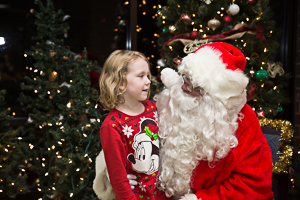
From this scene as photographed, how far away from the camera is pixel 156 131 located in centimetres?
148

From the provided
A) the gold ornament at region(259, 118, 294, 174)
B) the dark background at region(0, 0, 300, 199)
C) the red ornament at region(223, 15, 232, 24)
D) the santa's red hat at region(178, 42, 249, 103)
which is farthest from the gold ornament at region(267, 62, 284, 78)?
the santa's red hat at region(178, 42, 249, 103)

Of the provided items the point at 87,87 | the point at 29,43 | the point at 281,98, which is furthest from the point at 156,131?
the point at 29,43

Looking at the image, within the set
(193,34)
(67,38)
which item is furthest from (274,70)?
(67,38)

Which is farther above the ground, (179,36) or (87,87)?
(179,36)

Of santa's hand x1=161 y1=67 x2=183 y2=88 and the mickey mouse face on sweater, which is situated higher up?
santa's hand x1=161 y1=67 x2=183 y2=88

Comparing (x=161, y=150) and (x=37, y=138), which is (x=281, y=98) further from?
(x=37, y=138)

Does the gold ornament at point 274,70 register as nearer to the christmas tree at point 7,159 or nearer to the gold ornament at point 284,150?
the gold ornament at point 284,150

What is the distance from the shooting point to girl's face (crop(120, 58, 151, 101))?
1.42 metres

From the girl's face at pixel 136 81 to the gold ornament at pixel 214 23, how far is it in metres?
1.48

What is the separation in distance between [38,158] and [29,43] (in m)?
1.39

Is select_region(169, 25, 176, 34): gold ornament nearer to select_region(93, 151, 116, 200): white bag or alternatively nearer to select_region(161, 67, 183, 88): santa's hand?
select_region(161, 67, 183, 88): santa's hand

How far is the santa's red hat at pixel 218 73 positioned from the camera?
4.35 ft

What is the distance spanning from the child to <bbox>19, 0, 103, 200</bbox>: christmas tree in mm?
987

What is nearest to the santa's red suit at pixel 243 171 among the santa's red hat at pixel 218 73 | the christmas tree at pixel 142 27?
the santa's red hat at pixel 218 73
